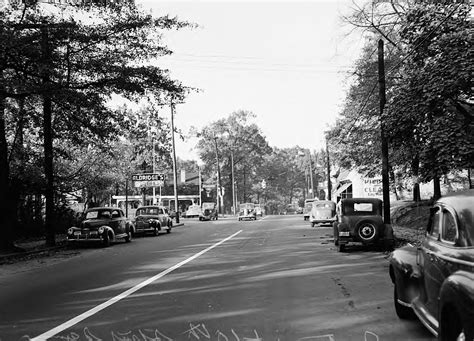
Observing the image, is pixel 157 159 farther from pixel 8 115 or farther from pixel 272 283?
pixel 272 283

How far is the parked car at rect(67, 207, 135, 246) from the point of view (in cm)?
1998

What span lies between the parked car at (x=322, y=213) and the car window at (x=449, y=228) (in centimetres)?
2651

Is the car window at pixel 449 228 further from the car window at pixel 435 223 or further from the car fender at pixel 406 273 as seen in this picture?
the car fender at pixel 406 273

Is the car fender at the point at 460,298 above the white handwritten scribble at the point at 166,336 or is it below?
above

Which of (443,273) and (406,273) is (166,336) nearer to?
(406,273)

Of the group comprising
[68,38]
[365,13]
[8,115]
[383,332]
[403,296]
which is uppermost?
[365,13]

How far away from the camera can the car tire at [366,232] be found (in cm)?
1547

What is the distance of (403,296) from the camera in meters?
6.01

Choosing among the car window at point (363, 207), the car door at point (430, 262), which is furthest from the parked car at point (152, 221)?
the car door at point (430, 262)

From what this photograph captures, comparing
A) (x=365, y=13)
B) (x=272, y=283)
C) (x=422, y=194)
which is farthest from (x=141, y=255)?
(x=422, y=194)

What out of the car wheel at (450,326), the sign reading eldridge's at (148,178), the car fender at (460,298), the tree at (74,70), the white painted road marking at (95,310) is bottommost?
the white painted road marking at (95,310)

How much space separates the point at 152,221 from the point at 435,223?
76.0 feet

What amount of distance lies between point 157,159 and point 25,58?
47256mm

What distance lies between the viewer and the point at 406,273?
5879 millimetres
